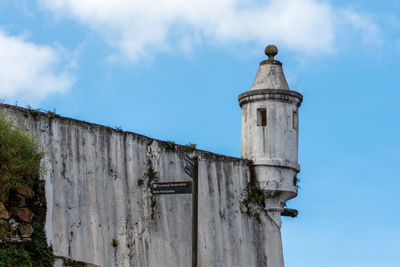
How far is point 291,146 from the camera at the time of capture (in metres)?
15.0

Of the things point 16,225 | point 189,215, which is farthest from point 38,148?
point 189,215

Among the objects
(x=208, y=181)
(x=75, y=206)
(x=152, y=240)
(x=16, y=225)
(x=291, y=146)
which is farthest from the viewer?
(x=291, y=146)

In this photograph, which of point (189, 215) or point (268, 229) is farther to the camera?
point (268, 229)

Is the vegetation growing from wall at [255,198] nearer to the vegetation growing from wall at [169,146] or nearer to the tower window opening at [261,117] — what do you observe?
the tower window opening at [261,117]

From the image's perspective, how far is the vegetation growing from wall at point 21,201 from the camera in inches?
427

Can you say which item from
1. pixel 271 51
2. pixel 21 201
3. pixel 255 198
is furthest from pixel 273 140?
pixel 21 201

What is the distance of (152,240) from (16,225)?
262 centimetres

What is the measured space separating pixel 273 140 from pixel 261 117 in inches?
21.3

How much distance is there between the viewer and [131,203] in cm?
1262

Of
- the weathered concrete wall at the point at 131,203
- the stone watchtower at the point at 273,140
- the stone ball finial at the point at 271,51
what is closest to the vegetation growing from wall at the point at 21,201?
the weathered concrete wall at the point at 131,203

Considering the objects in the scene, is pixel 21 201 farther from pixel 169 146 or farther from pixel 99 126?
pixel 169 146

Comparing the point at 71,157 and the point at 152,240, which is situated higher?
the point at 71,157

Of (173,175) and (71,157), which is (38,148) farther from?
(173,175)

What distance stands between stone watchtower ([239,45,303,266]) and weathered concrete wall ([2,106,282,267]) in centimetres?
41
